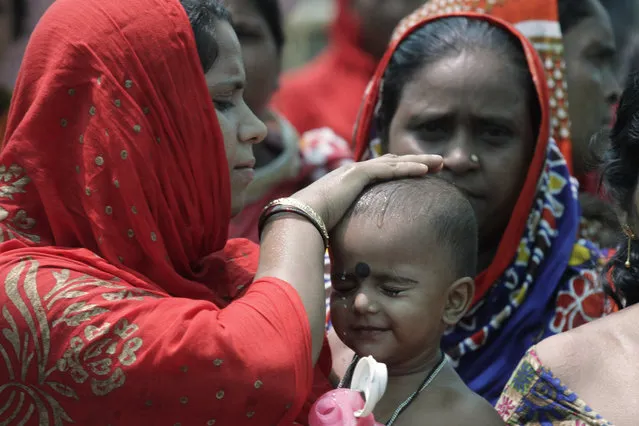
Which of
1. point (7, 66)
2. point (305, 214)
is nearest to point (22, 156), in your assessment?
point (305, 214)

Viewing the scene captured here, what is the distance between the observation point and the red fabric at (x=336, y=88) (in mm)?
7812

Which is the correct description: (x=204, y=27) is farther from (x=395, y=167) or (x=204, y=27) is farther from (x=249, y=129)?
(x=395, y=167)

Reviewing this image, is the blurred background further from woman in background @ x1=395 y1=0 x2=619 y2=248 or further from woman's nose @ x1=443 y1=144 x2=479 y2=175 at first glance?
woman's nose @ x1=443 y1=144 x2=479 y2=175

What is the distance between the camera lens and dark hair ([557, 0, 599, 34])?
182 inches

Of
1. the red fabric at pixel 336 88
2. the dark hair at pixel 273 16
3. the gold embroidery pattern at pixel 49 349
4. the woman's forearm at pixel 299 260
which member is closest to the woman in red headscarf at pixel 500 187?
the woman's forearm at pixel 299 260

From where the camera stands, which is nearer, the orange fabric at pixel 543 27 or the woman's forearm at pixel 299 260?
the woman's forearm at pixel 299 260

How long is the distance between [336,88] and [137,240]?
5.55 m

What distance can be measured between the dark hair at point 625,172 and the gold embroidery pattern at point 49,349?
4.51ft

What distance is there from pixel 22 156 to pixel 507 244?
1628 millimetres

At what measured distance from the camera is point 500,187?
349 centimetres

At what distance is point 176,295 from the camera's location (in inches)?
109

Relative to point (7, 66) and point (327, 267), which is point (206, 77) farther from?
point (7, 66)

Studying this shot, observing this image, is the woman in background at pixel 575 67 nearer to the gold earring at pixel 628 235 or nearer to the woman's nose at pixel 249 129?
the gold earring at pixel 628 235

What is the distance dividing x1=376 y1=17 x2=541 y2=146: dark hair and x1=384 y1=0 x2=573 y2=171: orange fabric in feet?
1.65
